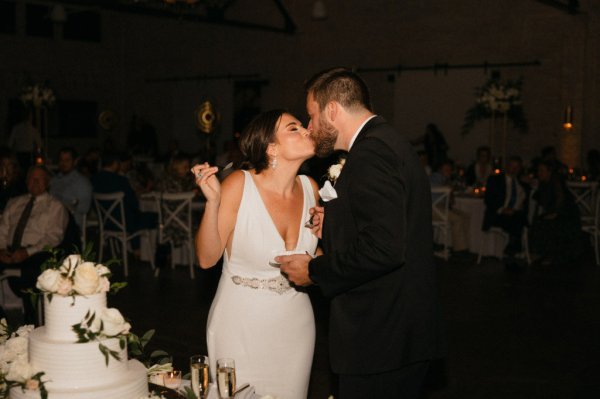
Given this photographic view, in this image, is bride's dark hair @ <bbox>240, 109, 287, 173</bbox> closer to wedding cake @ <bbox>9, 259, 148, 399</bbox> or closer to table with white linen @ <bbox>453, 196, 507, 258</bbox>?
wedding cake @ <bbox>9, 259, 148, 399</bbox>

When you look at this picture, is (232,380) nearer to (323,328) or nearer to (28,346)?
(28,346)

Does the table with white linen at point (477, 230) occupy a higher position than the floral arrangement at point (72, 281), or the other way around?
the floral arrangement at point (72, 281)

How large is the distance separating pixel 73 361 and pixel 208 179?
0.86m

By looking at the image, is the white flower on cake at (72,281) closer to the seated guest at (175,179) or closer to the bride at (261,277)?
the bride at (261,277)

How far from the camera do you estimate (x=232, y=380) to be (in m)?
2.01

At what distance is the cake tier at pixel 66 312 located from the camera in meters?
1.91

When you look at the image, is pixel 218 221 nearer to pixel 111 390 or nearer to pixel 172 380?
pixel 172 380

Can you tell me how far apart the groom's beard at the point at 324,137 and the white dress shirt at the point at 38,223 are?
3.42 metres

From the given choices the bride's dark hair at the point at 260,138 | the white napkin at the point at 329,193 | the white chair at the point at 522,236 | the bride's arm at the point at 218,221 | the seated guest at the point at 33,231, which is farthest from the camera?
the white chair at the point at 522,236

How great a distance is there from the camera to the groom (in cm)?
224

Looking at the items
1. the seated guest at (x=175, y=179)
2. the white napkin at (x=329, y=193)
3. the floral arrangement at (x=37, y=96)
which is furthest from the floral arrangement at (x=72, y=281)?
the floral arrangement at (x=37, y=96)

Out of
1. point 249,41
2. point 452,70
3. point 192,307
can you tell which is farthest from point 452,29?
point 192,307

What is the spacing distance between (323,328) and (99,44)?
48.8ft

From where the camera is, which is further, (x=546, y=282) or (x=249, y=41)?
(x=249, y=41)
